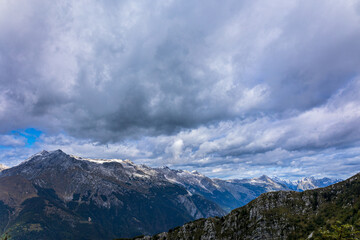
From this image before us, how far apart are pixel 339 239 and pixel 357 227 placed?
18245cm

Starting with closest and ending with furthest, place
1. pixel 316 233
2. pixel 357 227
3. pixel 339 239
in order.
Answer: pixel 339 239
pixel 357 227
pixel 316 233

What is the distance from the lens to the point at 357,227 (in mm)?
175750

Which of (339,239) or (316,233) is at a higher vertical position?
(339,239)

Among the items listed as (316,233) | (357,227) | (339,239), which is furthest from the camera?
(316,233)

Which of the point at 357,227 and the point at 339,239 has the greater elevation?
the point at 339,239

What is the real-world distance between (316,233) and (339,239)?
19594 cm

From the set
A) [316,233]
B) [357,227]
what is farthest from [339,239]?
[316,233]

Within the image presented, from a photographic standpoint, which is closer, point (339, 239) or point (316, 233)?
point (339, 239)

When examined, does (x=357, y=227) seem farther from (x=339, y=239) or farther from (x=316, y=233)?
(x=339, y=239)

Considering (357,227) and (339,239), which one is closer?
(339,239)

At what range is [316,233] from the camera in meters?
199

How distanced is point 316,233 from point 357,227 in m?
34.0
